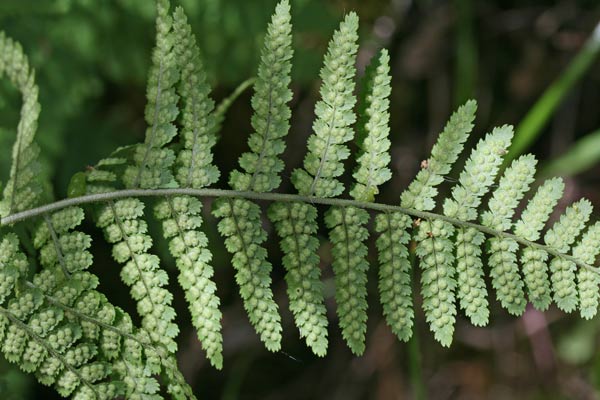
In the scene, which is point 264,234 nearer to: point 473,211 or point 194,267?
point 194,267

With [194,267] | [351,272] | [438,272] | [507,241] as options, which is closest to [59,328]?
[194,267]

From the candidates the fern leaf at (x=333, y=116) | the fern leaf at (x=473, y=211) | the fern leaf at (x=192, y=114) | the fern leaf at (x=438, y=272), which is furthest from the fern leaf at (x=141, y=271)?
the fern leaf at (x=473, y=211)

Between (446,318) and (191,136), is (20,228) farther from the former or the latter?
(446,318)

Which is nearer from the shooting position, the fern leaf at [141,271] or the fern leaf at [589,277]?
the fern leaf at [589,277]

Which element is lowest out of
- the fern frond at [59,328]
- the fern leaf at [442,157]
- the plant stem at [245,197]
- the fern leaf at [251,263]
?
the fern frond at [59,328]

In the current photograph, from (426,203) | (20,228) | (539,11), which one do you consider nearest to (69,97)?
(20,228)

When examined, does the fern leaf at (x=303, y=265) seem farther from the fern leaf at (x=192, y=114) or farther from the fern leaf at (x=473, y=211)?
the fern leaf at (x=473, y=211)

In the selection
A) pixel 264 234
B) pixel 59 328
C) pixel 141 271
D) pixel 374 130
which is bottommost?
pixel 59 328

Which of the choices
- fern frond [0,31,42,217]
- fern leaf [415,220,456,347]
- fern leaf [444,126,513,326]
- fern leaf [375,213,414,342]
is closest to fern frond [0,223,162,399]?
fern frond [0,31,42,217]
